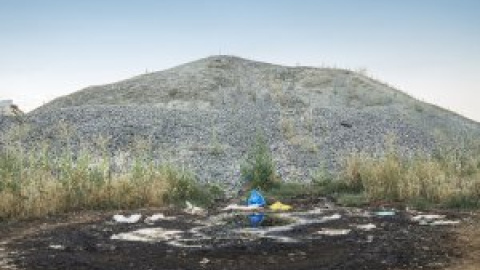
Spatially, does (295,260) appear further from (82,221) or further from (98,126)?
(98,126)

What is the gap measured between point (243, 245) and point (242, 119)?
16.7 m

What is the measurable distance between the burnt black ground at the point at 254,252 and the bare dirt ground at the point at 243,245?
0.01 m

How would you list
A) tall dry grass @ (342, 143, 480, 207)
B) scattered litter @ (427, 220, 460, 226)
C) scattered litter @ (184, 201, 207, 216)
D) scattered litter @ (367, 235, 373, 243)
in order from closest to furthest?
scattered litter @ (367, 235, 373, 243) < scattered litter @ (427, 220, 460, 226) < scattered litter @ (184, 201, 207, 216) < tall dry grass @ (342, 143, 480, 207)

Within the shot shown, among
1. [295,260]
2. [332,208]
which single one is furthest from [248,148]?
[295,260]

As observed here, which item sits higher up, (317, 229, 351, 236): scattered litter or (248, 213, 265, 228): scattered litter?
(248, 213, 265, 228): scattered litter

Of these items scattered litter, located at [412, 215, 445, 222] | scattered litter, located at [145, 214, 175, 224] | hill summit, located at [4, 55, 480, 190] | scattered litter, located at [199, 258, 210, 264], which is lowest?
scattered litter, located at [199, 258, 210, 264]

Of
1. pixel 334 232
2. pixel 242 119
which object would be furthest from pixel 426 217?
pixel 242 119

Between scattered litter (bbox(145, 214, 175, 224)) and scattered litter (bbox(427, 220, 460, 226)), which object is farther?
scattered litter (bbox(145, 214, 175, 224))

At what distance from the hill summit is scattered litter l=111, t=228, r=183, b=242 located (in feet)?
14.8

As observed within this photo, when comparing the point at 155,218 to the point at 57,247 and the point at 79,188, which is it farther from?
the point at 57,247

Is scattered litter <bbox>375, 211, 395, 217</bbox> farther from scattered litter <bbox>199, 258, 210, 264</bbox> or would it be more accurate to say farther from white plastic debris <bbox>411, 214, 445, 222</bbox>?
scattered litter <bbox>199, 258, 210, 264</bbox>

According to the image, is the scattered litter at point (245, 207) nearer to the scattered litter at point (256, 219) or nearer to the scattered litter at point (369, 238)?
the scattered litter at point (256, 219)

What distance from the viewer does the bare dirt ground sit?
Result: 7.70 meters

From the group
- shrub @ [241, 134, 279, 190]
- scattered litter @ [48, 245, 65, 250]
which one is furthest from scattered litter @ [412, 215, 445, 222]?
scattered litter @ [48, 245, 65, 250]
